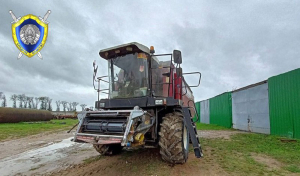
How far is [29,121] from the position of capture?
80.9ft

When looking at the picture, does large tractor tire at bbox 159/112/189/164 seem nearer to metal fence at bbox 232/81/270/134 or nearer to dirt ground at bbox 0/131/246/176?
dirt ground at bbox 0/131/246/176

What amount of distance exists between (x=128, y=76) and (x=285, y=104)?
8.09 m

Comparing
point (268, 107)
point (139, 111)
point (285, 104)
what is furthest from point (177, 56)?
point (268, 107)

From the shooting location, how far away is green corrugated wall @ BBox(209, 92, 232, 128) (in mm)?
17031

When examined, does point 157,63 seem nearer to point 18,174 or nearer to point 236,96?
point 18,174

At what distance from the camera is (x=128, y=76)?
5.51 meters

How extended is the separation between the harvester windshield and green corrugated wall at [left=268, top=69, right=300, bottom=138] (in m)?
7.31

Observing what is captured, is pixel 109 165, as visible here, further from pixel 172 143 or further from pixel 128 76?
pixel 128 76

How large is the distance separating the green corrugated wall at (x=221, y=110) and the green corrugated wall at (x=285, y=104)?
6.35 metres

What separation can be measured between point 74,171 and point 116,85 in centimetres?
245

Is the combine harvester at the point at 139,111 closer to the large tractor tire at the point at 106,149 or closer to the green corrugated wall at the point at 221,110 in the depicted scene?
the large tractor tire at the point at 106,149

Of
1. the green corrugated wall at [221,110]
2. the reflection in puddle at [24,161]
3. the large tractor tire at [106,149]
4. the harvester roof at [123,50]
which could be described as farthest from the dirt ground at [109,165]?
the green corrugated wall at [221,110]

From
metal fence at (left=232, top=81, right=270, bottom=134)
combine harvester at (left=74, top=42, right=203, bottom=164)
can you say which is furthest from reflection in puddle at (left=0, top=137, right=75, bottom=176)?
metal fence at (left=232, top=81, right=270, bottom=134)

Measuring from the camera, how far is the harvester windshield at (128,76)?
17.4 feet
